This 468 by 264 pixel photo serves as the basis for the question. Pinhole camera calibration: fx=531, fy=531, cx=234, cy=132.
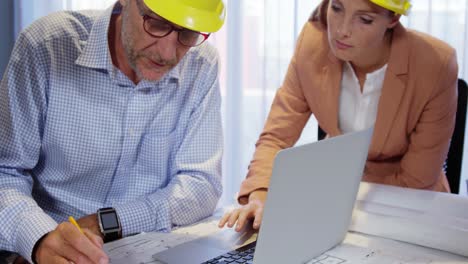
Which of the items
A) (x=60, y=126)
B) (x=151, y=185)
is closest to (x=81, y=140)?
(x=60, y=126)

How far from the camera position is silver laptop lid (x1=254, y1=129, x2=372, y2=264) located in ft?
2.40

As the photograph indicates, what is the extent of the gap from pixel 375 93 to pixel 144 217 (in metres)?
0.76

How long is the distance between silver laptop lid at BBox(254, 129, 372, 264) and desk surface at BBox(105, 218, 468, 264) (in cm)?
3

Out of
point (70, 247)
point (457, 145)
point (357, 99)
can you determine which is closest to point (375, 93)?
point (357, 99)

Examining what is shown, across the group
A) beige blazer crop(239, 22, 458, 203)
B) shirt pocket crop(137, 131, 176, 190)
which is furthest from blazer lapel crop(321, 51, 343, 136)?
shirt pocket crop(137, 131, 176, 190)

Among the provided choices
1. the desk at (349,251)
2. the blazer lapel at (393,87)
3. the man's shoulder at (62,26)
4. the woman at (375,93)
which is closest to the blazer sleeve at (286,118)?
the woman at (375,93)

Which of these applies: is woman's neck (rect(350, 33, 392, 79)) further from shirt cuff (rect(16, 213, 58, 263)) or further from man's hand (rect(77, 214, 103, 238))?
shirt cuff (rect(16, 213, 58, 263))

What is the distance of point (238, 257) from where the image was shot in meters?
0.93

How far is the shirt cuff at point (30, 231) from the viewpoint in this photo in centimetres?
97

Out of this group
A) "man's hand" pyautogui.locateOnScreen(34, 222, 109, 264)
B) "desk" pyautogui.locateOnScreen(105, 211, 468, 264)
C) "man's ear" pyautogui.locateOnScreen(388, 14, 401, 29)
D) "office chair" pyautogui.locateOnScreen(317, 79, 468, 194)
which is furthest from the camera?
"office chair" pyautogui.locateOnScreen(317, 79, 468, 194)

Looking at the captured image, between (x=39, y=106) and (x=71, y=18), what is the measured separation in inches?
9.8

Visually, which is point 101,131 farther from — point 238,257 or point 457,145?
point 457,145

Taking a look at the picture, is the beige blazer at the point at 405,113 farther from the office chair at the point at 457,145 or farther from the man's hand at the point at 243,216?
the man's hand at the point at 243,216

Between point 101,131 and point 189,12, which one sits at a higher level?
point 189,12
